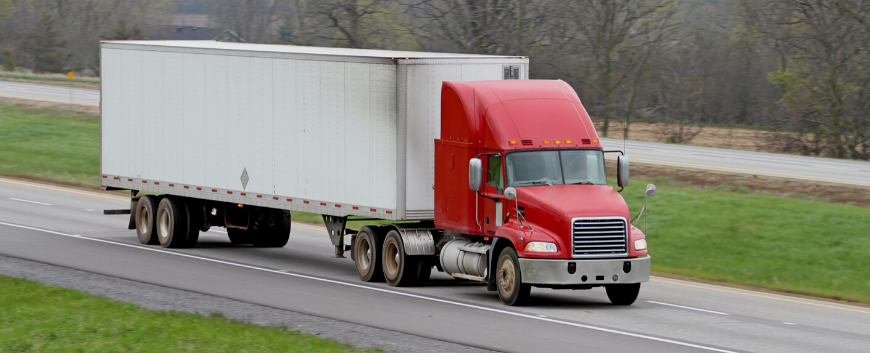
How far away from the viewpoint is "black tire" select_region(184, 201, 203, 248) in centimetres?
2206

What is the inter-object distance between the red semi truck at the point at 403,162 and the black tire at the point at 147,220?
1.30ft

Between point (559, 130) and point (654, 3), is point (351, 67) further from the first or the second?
point (654, 3)

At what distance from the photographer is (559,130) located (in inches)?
637

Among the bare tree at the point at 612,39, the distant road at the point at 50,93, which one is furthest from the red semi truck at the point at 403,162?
the distant road at the point at 50,93

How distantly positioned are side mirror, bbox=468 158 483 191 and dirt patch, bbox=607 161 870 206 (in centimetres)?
1086

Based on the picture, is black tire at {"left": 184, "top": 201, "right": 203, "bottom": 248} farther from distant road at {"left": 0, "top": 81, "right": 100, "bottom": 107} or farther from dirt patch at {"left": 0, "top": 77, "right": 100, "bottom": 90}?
dirt patch at {"left": 0, "top": 77, "right": 100, "bottom": 90}

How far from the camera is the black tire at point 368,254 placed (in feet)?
58.6

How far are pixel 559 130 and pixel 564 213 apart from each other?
5.39ft

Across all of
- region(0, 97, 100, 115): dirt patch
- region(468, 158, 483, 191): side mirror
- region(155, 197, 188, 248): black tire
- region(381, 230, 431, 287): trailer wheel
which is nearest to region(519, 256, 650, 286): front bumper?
region(468, 158, 483, 191): side mirror

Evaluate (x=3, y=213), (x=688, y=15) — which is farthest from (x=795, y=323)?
(x=688, y=15)

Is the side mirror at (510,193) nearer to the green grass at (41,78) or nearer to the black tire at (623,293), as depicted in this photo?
the black tire at (623,293)

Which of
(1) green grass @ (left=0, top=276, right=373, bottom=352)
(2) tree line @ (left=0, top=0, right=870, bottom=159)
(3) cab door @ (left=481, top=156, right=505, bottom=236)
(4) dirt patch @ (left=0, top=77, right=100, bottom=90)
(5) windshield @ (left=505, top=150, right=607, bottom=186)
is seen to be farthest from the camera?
(4) dirt patch @ (left=0, top=77, right=100, bottom=90)

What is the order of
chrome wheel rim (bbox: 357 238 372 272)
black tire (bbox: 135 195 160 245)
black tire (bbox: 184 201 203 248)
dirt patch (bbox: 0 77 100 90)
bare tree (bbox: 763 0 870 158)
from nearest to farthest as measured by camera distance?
1. chrome wheel rim (bbox: 357 238 372 272)
2. black tire (bbox: 184 201 203 248)
3. black tire (bbox: 135 195 160 245)
4. bare tree (bbox: 763 0 870 158)
5. dirt patch (bbox: 0 77 100 90)

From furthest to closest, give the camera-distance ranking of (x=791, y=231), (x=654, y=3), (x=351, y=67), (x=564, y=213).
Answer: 1. (x=654, y=3)
2. (x=791, y=231)
3. (x=351, y=67)
4. (x=564, y=213)
